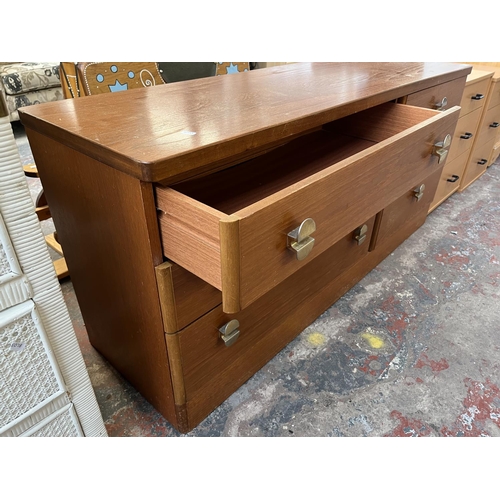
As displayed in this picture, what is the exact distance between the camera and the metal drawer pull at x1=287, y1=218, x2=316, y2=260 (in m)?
0.54

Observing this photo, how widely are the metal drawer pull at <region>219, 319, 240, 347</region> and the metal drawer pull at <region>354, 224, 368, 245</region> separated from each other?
444 millimetres

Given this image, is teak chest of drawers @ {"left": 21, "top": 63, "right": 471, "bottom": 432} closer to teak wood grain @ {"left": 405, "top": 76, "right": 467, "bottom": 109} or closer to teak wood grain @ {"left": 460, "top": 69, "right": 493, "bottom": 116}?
teak wood grain @ {"left": 405, "top": 76, "right": 467, "bottom": 109}

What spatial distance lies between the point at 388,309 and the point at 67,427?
83 centimetres

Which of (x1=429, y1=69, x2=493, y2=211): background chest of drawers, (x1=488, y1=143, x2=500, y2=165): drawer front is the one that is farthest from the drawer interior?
(x1=488, y1=143, x2=500, y2=165): drawer front

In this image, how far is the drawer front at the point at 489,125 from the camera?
1.62 metres

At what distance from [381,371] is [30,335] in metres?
0.74

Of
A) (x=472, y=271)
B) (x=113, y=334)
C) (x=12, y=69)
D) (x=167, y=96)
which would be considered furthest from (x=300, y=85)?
(x=12, y=69)

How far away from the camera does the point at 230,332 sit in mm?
746

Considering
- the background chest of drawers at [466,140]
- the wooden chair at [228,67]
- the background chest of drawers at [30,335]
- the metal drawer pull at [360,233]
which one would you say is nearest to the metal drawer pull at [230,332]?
the background chest of drawers at [30,335]

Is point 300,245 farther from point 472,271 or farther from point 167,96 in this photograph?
point 472,271

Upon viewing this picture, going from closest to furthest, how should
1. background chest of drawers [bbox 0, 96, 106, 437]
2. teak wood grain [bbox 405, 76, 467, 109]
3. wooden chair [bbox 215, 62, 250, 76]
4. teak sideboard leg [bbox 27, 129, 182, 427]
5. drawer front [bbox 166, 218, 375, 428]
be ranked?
background chest of drawers [bbox 0, 96, 106, 437]
teak sideboard leg [bbox 27, 129, 182, 427]
drawer front [bbox 166, 218, 375, 428]
teak wood grain [bbox 405, 76, 467, 109]
wooden chair [bbox 215, 62, 250, 76]

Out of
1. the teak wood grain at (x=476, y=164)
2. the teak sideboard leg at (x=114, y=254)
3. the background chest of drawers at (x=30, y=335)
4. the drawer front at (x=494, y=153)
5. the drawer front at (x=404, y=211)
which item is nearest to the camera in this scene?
the background chest of drawers at (x=30, y=335)

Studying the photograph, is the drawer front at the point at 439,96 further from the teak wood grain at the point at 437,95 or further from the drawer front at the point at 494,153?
the drawer front at the point at 494,153

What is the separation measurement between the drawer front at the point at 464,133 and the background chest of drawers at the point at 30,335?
4.60ft
